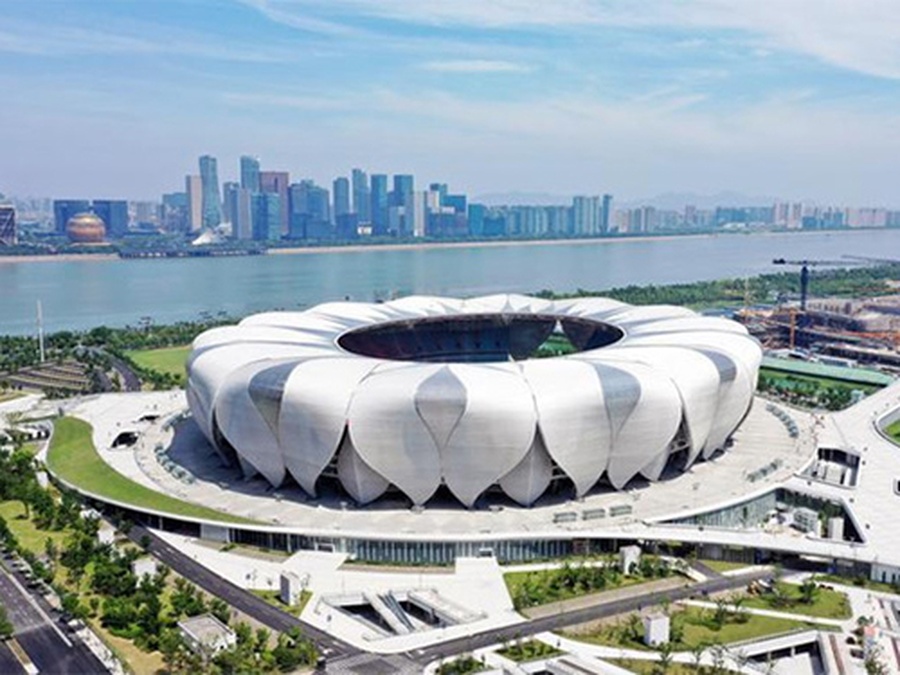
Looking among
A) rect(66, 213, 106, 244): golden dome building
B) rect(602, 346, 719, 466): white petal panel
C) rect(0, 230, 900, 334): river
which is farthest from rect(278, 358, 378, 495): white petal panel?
rect(66, 213, 106, 244): golden dome building

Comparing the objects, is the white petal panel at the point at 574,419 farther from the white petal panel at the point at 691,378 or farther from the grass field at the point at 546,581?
the grass field at the point at 546,581

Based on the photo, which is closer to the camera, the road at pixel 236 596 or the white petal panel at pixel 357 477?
the road at pixel 236 596

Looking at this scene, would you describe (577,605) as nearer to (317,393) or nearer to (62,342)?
(317,393)

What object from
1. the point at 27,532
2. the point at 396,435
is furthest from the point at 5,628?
the point at 396,435

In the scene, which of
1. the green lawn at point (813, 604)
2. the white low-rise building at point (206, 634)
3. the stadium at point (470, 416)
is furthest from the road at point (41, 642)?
the green lawn at point (813, 604)

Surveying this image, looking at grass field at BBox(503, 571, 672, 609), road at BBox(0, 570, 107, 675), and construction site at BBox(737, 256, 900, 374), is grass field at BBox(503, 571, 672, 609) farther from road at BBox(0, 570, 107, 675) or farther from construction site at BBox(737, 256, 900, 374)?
construction site at BBox(737, 256, 900, 374)

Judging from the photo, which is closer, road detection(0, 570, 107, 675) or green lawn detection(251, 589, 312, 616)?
road detection(0, 570, 107, 675)

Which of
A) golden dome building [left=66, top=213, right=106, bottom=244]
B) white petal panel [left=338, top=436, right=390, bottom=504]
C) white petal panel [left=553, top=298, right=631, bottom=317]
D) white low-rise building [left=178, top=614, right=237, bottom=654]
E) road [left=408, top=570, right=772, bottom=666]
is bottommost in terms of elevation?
road [left=408, top=570, right=772, bottom=666]
